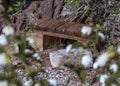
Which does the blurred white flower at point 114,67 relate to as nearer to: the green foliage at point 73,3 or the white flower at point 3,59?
the white flower at point 3,59

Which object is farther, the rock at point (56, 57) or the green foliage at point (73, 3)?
the green foliage at point (73, 3)

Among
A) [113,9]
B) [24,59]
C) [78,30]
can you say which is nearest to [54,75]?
[78,30]

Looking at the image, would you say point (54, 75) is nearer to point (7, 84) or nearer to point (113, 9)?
point (113, 9)

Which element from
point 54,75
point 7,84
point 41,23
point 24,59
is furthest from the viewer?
point 41,23

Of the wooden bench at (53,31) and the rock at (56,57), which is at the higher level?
the wooden bench at (53,31)

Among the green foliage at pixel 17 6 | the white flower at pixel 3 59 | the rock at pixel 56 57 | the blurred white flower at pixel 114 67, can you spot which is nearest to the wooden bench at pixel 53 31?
the rock at pixel 56 57

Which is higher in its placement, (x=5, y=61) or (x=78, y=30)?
(x=5, y=61)

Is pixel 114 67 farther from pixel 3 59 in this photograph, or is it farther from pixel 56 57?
pixel 56 57

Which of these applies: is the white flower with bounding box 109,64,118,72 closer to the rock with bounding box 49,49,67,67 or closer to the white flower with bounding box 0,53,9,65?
the white flower with bounding box 0,53,9,65

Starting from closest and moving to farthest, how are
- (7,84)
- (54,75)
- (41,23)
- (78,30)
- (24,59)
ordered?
(7,84) < (24,59) < (54,75) < (78,30) < (41,23)
